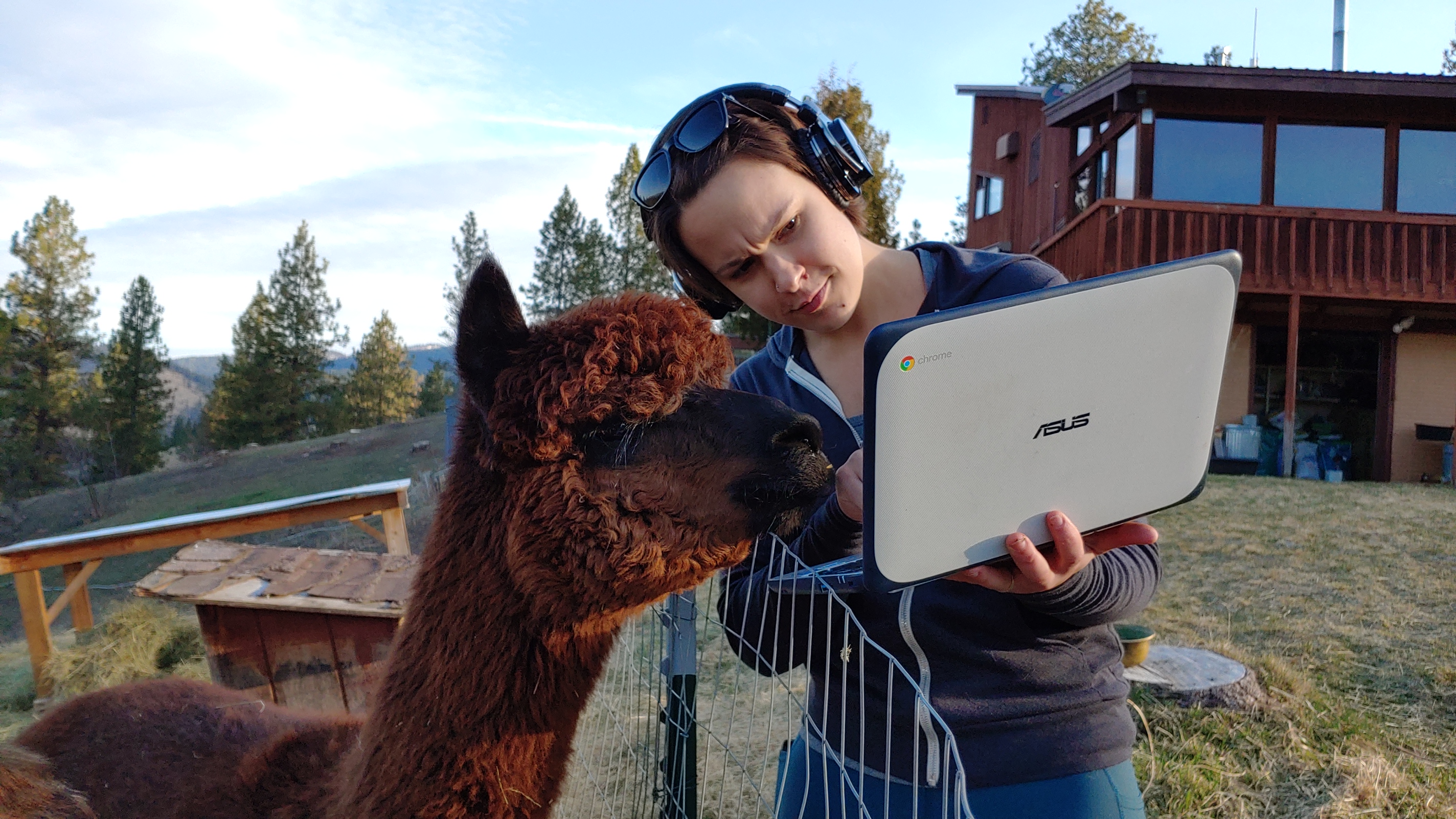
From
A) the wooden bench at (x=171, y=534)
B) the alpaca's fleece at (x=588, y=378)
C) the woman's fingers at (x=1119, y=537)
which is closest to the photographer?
the woman's fingers at (x=1119, y=537)

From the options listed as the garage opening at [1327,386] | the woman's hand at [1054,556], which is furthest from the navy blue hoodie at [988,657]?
the garage opening at [1327,386]

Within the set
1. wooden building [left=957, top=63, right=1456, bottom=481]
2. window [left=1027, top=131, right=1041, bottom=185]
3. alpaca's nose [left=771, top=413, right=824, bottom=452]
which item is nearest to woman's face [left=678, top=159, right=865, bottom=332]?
alpaca's nose [left=771, top=413, right=824, bottom=452]

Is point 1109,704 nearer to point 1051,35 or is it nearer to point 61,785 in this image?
point 61,785

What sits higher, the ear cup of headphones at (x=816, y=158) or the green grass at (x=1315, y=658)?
the ear cup of headphones at (x=816, y=158)

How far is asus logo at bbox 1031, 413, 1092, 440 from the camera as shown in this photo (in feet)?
3.65

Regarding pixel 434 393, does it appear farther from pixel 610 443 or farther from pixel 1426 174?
pixel 610 443

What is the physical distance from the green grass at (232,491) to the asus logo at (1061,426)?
→ 15.9 m

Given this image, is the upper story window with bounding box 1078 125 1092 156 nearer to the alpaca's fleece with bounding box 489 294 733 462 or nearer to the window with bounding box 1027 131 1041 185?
the window with bounding box 1027 131 1041 185

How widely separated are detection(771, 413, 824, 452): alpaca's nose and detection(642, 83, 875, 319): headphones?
0.47 metres

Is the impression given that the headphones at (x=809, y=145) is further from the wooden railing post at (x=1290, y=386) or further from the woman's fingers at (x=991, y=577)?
the wooden railing post at (x=1290, y=386)

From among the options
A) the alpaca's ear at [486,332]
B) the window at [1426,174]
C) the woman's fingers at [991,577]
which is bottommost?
the woman's fingers at [991,577]

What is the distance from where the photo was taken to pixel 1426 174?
15.3 metres

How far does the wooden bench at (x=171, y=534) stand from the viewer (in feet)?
23.0

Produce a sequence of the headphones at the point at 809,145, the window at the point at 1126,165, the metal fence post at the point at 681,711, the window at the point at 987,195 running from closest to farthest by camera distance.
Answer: the headphones at the point at 809,145, the metal fence post at the point at 681,711, the window at the point at 1126,165, the window at the point at 987,195
